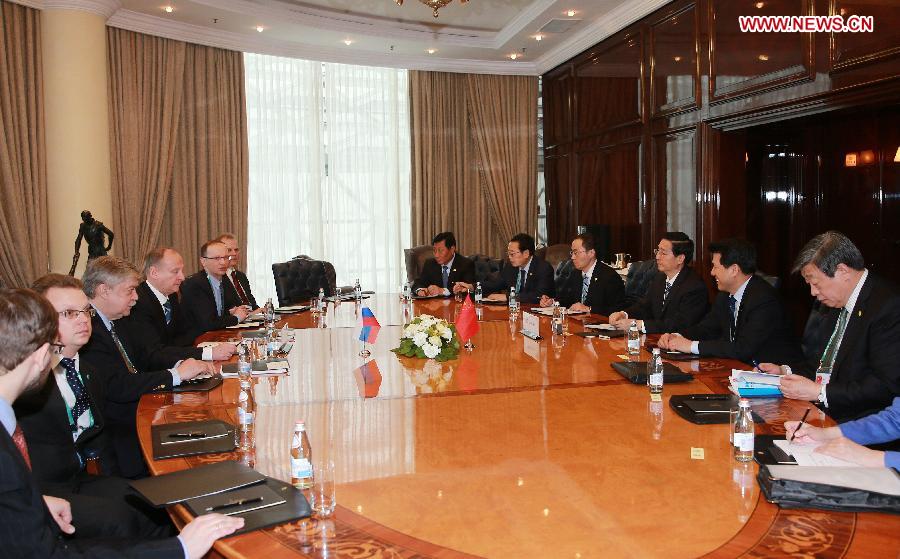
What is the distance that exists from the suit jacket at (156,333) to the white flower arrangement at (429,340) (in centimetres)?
108

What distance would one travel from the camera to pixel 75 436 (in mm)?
2904

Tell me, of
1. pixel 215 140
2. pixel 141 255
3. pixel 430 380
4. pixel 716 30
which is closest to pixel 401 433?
pixel 430 380

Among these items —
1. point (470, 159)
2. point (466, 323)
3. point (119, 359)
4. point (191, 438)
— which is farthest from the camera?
point (470, 159)

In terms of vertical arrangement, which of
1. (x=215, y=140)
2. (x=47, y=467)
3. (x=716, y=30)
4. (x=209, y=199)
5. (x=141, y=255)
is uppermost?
(x=716, y=30)

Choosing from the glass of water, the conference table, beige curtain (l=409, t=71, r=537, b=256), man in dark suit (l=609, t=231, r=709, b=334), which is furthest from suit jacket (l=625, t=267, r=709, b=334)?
beige curtain (l=409, t=71, r=537, b=256)

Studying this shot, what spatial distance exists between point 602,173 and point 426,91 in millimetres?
2566

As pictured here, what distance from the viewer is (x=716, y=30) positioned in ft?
20.7

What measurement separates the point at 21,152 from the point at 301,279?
269 cm

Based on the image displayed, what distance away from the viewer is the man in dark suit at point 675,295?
4695mm

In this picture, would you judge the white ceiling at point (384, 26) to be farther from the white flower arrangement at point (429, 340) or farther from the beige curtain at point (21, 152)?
the white flower arrangement at point (429, 340)

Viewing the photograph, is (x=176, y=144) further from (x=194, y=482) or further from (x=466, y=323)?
(x=194, y=482)

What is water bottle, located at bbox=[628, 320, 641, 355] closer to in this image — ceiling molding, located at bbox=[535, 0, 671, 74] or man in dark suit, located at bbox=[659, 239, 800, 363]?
man in dark suit, located at bbox=[659, 239, 800, 363]

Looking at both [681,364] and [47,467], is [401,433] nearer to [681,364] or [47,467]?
[47,467]

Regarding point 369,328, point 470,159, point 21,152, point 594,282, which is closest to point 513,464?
point 369,328
